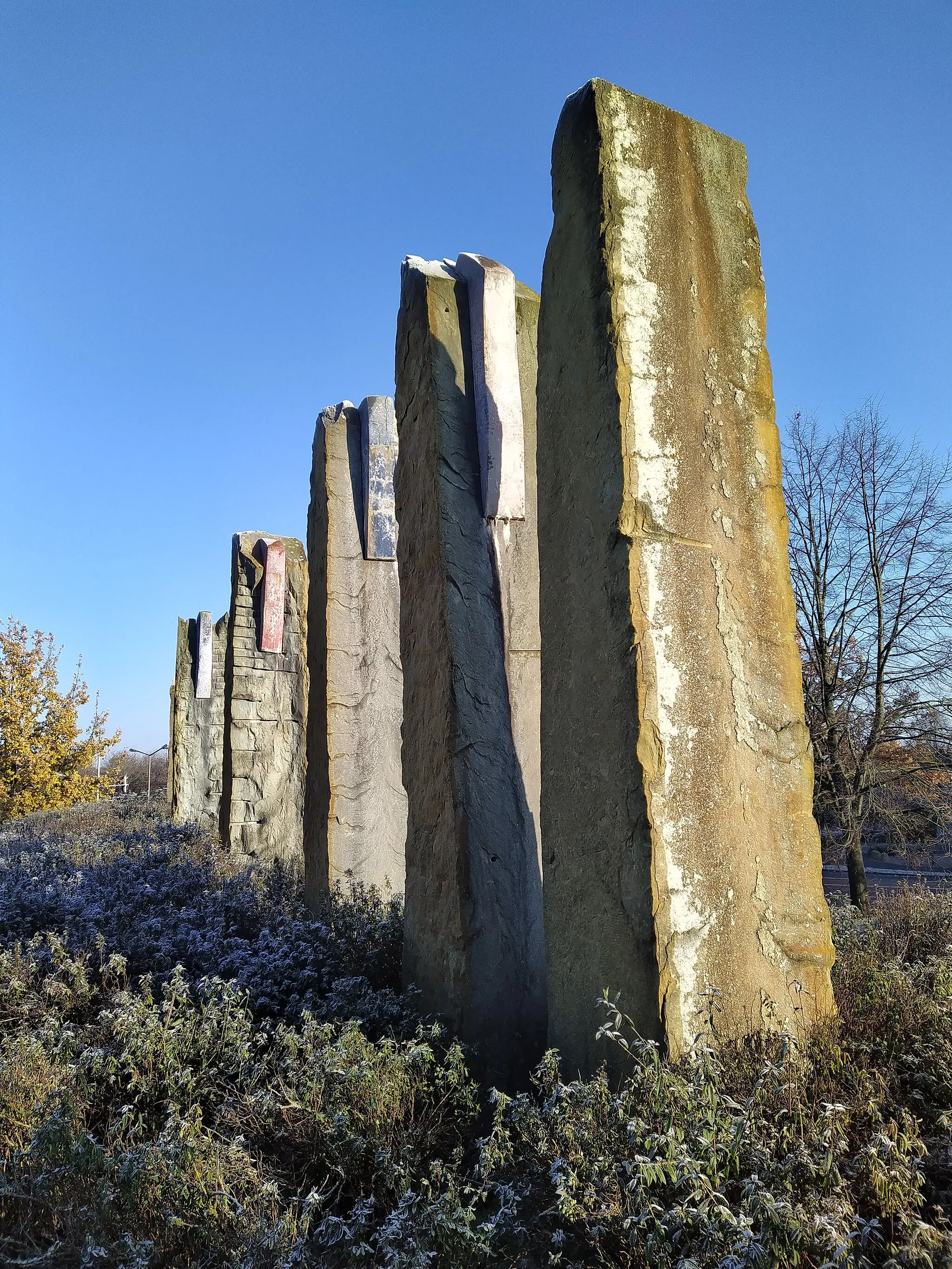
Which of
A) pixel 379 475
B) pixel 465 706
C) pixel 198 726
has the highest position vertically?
pixel 379 475

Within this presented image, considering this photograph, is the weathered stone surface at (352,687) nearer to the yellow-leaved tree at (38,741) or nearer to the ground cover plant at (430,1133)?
the ground cover plant at (430,1133)

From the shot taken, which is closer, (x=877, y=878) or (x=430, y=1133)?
(x=430, y=1133)

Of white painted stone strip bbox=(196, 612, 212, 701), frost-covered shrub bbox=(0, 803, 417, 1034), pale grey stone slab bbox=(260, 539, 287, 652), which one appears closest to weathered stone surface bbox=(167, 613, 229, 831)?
white painted stone strip bbox=(196, 612, 212, 701)

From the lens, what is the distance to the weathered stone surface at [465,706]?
11.7 feet

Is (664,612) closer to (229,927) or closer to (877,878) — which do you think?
(229,927)

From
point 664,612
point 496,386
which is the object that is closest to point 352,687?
point 496,386

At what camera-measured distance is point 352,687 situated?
624cm

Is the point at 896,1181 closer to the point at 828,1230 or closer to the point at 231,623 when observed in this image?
the point at 828,1230

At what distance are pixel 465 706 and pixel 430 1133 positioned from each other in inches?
65.5

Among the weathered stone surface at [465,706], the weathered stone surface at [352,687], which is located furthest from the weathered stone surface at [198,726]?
the weathered stone surface at [465,706]

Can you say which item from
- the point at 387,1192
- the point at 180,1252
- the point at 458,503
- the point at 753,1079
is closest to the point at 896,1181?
the point at 753,1079

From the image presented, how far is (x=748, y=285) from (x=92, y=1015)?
3.91 meters

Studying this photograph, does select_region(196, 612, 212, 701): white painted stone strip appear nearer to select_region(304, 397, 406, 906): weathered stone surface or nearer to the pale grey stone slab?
the pale grey stone slab

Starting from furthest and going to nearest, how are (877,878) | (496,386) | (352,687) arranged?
(877,878) < (352,687) < (496,386)
